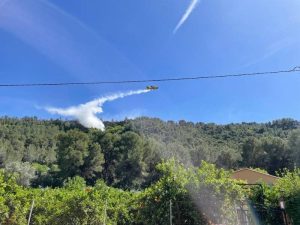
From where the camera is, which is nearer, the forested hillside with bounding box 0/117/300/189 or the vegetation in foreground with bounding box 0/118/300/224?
the vegetation in foreground with bounding box 0/118/300/224

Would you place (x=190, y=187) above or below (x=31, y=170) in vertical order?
below

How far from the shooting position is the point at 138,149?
58312mm

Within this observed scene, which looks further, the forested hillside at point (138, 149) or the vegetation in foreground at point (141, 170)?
the forested hillside at point (138, 149)

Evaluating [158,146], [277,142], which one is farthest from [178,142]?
[277,142]

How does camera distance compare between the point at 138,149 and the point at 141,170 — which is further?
the point at 138,149

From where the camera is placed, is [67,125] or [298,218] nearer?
[298,218]

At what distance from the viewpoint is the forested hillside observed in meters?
48.8

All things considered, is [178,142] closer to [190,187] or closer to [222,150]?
[222,150]

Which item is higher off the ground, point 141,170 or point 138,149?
point 138,149

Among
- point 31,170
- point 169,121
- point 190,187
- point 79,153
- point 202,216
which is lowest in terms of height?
point 202,216

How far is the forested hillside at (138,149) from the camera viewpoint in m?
48.8

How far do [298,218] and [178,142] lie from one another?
43.6 m

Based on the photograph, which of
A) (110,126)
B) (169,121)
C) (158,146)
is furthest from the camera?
(110,126)

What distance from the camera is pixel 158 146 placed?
192 feet
